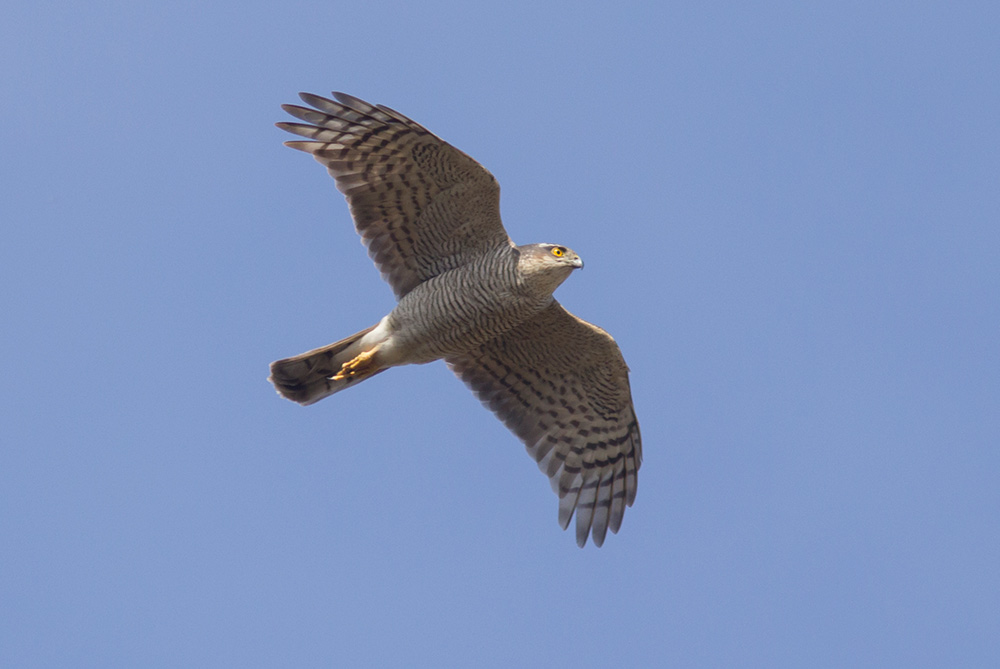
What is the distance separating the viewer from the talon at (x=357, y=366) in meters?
10.9

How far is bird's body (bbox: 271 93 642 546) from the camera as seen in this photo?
34.3ft

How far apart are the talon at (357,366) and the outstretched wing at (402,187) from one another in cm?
62

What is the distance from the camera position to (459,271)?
1080 centimetres

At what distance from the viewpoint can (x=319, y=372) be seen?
11141 millimetres

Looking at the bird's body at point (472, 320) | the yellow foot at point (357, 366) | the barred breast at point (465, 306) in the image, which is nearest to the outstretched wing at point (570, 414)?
the bird's body at point (472, 320)

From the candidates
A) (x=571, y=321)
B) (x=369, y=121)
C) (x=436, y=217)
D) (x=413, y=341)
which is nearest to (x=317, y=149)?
(x=369, y=121)

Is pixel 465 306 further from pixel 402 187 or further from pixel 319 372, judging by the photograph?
pixel 319 372

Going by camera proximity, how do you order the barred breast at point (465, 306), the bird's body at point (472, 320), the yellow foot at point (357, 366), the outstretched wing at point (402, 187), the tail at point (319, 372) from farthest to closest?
the tail at point (319, 372), the yellow foot at point (357, 366), the barred breast at point (465, 306), the bird's body at point (472, 320), the outstretched wing at point (402, 187)

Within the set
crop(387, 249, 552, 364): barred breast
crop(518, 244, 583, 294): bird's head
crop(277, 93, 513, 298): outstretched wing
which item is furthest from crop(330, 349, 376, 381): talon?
crop(518, 244, 583, 294): bird's head

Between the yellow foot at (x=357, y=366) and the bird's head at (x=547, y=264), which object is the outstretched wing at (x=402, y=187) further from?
the yellow foot at (x=357, y=366)

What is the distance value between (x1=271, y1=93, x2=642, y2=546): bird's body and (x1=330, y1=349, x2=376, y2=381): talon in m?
0.01

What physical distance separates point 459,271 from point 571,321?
1.18 meters

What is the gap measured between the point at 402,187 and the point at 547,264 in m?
1.45

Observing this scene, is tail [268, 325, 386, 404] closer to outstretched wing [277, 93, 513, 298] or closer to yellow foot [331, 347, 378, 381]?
yellow foot [331, 347, 378, 381]
